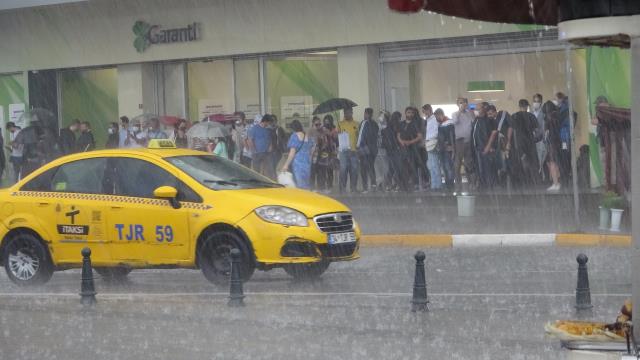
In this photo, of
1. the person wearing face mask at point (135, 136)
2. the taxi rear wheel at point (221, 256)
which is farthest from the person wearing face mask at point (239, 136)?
the taxi rear wheel at point (221, 256)

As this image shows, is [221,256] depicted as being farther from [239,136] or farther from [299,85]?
[299,85]

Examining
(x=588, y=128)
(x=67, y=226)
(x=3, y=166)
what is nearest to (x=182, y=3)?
(x=3, y=166)

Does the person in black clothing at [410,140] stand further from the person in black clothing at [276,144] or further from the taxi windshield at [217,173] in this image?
the taxi windshield at [217,173]

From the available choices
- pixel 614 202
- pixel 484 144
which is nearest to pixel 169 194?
pixel 614 202

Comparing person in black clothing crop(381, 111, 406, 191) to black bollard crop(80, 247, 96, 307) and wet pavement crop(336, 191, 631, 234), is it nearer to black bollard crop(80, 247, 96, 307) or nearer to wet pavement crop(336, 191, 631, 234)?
wet pavement crop(336, 191, 631, 234)

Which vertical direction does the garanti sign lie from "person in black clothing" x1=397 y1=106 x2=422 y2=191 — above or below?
above

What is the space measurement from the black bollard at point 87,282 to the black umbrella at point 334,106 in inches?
545

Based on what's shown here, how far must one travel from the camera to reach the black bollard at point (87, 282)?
1128cm

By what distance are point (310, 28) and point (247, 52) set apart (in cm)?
213

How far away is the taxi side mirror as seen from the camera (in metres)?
12.0

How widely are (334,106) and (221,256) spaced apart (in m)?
13.3

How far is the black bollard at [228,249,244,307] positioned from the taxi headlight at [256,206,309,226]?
113 cm

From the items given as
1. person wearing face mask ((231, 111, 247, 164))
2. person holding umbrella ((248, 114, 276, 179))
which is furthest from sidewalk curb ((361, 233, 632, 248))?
person wearing face mask ((231, 111, 247, 164))

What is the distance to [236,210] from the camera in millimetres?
11906
